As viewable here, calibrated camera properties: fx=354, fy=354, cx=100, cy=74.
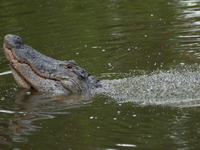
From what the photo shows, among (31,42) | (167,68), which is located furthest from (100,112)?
(31,42)

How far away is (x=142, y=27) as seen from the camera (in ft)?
43.9

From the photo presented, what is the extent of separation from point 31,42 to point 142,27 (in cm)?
417

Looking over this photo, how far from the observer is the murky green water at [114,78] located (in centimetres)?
597

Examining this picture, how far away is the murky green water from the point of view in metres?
5.97

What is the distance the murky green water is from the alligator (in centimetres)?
26

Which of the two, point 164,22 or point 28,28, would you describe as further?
point 28,28

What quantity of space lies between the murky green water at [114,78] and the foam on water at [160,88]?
0.02 m

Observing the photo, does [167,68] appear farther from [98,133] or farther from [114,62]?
[98,133]

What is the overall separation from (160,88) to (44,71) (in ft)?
8.85

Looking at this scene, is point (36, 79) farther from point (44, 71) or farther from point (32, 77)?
point (44, 71)

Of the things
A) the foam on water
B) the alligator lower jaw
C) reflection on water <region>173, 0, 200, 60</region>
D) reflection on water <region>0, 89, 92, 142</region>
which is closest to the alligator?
the alligator lower jaw

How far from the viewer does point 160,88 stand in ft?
25.1

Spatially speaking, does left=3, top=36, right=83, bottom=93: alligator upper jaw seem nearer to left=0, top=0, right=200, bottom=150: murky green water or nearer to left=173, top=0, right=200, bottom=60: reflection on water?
left=0, top=0, right=200, bottom=150: murky green water

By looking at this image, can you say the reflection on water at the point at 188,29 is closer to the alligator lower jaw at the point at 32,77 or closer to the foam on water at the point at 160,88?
the foam on water at the point at 160,88
